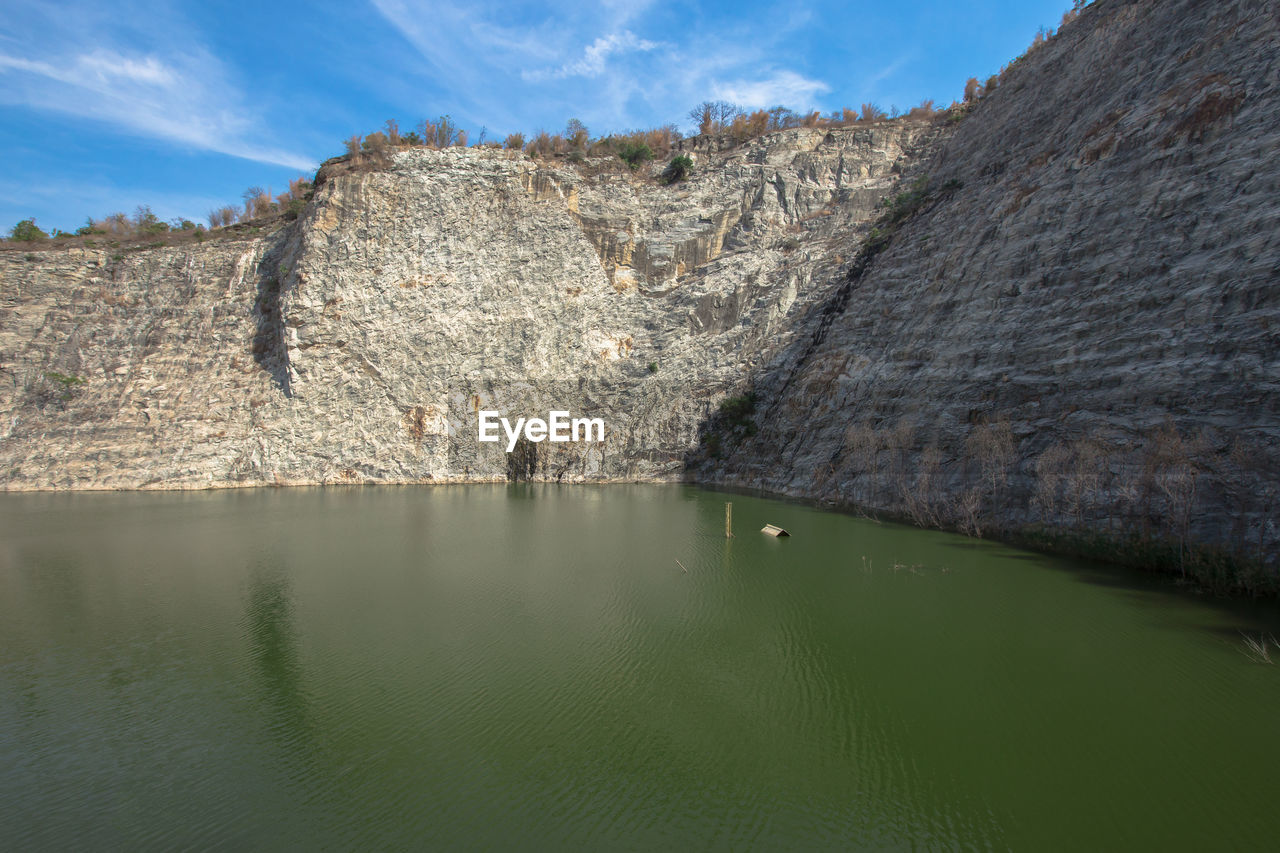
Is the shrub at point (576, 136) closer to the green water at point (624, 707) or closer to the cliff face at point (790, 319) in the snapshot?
the cliff face at point (790, 319)

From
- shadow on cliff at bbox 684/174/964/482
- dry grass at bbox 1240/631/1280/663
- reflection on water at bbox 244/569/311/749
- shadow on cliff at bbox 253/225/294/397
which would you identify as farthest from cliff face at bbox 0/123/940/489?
dry grass at bbox 1240/631/1280/663

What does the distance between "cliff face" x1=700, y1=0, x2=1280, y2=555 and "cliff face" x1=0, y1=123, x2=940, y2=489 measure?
10.3m

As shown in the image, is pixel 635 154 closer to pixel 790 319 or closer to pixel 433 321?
pixel 790 319

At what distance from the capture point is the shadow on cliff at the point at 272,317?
32.3 meters

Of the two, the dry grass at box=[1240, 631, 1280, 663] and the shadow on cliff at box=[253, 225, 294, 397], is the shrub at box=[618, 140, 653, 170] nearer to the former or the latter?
the shadow on cliff at box=[253, 225, 294, 397]

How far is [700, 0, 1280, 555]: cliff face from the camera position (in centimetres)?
1230

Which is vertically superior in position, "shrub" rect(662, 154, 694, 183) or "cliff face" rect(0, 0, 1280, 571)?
"shrub" rect(662, 154, 694, 183)

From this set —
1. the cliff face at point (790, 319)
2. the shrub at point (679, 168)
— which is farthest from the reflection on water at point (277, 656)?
the shrub at point (679, 168)

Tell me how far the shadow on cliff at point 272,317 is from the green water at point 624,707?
20.2 metres

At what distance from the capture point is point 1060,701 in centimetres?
715

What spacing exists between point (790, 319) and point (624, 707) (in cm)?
2982

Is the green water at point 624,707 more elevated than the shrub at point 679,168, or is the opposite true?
the shrub at point 679,168

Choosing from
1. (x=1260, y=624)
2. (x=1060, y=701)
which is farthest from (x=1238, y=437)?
(x=1060, y=701)

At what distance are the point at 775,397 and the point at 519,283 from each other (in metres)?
16.4
